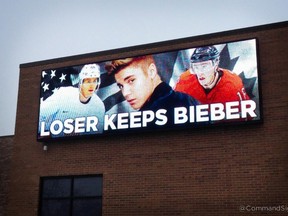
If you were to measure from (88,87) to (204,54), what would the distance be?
4802 millimetres

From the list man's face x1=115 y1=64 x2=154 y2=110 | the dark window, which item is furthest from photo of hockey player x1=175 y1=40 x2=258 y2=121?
the dark window

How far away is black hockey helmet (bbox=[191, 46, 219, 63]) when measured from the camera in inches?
691

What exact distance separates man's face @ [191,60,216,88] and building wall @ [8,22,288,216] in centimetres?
99

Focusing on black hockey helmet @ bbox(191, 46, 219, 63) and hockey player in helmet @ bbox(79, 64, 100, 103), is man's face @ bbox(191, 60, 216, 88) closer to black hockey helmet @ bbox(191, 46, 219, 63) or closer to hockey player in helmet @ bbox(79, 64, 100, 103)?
black hockey helmet @ bbox(191, 46, 219, 63)

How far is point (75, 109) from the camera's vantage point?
62.2 feet

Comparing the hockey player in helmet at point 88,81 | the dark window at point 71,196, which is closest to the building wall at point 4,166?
the dark window at point 71,196

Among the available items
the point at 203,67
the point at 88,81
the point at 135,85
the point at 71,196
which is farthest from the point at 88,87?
the point at 203,67

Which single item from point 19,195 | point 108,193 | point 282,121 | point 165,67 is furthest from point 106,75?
point 282,121

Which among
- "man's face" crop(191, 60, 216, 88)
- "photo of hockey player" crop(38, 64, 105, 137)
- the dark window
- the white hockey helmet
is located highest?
the white hockey helmet

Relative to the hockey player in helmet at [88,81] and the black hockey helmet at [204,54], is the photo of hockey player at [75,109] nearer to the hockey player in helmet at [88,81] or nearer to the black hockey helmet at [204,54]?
the hockey player in helmet at [88,81]

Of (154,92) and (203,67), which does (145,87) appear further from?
(203,67)

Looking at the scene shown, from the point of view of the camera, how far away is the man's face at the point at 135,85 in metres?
18.0

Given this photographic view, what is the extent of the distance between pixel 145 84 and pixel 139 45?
1.81m

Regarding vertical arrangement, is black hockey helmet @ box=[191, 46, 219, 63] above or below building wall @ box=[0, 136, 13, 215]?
above
